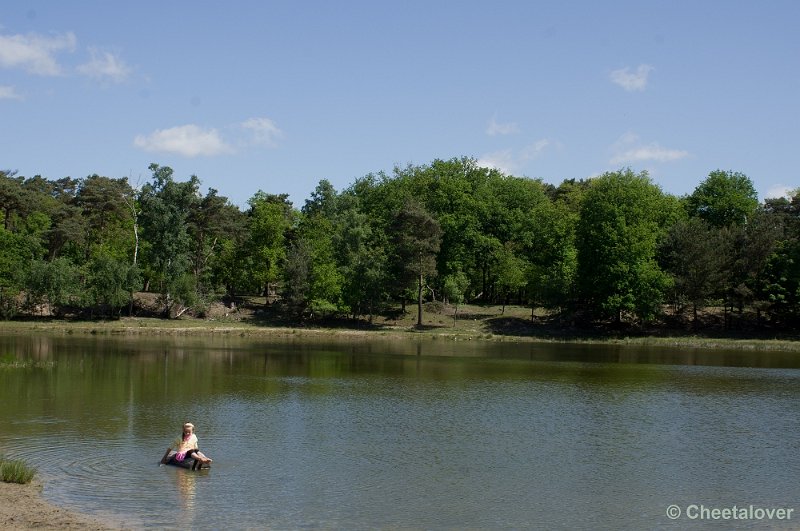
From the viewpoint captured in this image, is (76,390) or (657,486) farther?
(76,390)

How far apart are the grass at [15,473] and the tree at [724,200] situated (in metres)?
89.1

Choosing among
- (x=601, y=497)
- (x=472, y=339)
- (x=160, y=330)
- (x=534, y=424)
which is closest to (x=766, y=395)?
(x=534, y=424)

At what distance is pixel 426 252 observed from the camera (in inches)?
3228

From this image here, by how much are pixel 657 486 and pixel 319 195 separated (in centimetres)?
9180

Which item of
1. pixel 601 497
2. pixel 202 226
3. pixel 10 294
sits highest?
pixel 202 226

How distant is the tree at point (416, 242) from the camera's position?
8055 cm

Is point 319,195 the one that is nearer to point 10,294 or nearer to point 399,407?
point 10,294

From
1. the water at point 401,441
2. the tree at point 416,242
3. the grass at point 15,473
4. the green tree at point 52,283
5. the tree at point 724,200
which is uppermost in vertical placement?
the tree at point 724,200

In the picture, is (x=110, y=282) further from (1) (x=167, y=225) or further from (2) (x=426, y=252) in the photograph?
(2) (x=426, y=252)

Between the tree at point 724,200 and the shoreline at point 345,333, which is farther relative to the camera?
the tree at point 724,200

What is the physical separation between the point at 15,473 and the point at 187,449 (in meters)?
4.58

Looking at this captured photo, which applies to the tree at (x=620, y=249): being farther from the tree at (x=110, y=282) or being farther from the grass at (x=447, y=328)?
the tree at (x=110, y=282)

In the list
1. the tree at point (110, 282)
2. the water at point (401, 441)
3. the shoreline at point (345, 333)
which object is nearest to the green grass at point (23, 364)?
the water at point (401, 441)

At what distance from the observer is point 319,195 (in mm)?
109750
